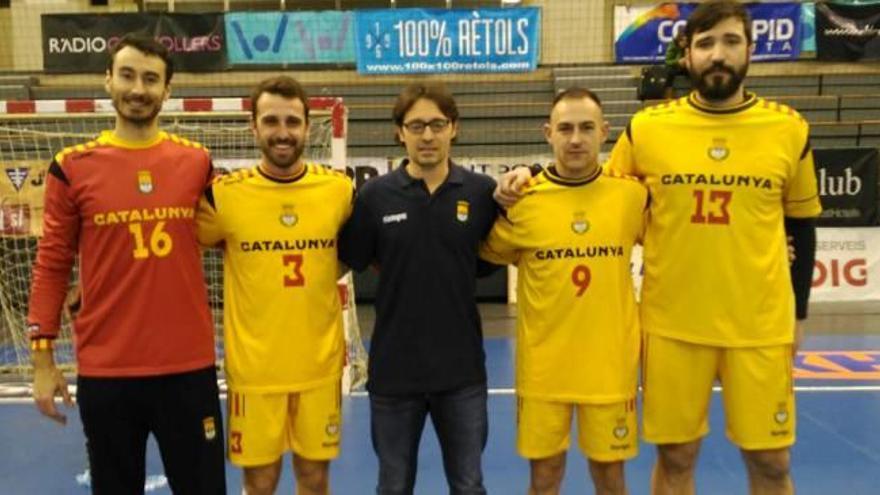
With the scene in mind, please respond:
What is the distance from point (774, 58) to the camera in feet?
40.2

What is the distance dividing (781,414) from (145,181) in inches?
92.6

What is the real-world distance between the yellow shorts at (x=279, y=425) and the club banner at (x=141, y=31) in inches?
416

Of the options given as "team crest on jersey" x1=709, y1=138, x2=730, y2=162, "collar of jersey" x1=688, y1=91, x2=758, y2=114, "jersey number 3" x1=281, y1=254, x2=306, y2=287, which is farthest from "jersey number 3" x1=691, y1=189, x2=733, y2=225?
"jersey number 3" x1=281, y1=254, x2=306, y2=287

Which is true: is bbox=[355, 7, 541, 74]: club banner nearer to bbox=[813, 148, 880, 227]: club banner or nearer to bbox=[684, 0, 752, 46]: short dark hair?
bbox=[813, 148, 880, 227]: club banner

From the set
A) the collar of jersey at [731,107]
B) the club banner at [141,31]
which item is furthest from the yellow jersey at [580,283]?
the club banner at [141,31]

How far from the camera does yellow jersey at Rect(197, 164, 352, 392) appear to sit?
264 centimetres

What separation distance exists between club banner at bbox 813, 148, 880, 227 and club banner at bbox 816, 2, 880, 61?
13.3 feet

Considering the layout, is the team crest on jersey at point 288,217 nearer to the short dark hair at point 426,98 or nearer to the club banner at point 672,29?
the short dark hair at point 426,98

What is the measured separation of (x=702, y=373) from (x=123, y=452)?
2023 millimetres

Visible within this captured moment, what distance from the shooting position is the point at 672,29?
12.2 metres

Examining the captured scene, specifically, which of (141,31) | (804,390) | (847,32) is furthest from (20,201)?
(847,32)

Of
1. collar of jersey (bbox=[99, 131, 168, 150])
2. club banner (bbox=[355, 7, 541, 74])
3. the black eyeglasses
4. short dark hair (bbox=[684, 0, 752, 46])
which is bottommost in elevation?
collar of jersey (bbox=[99, 131, 168, 150])

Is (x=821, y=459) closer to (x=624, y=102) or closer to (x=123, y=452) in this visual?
(x=123, y=452)

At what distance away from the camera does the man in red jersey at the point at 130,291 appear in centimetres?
246
